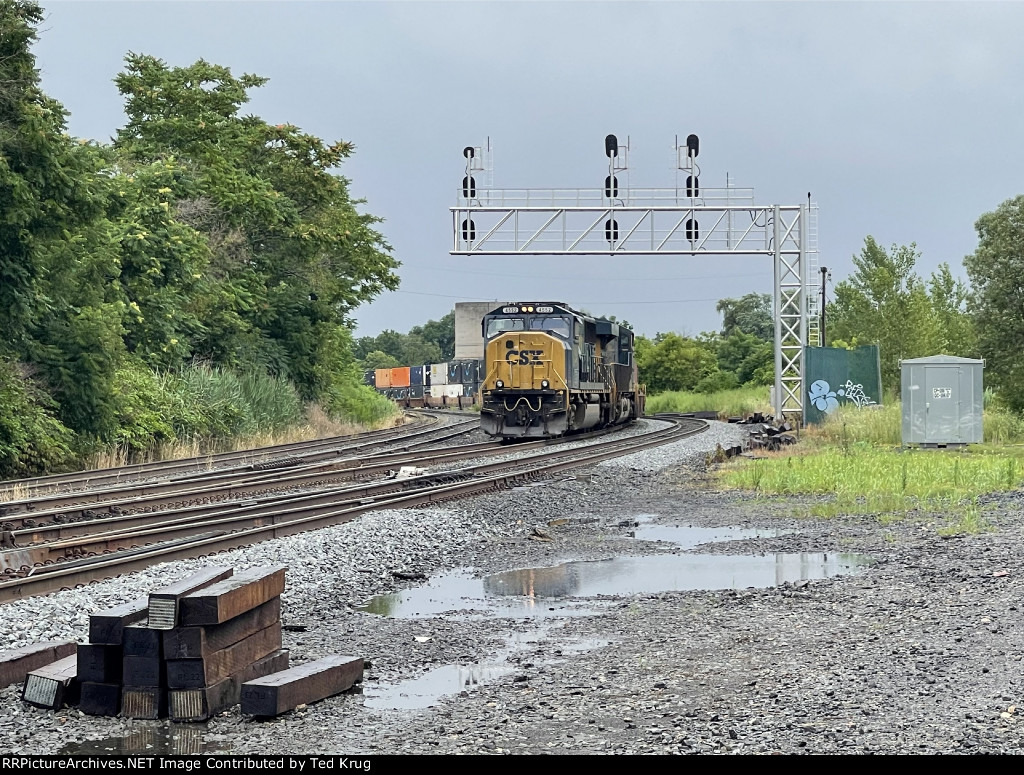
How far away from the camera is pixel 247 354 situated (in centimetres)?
3709

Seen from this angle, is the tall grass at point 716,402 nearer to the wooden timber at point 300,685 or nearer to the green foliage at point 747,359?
the green foliage at point 747,359

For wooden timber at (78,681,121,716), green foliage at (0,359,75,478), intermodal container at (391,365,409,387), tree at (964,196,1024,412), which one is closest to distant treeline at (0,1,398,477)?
green foliage at (0,359,75,478)

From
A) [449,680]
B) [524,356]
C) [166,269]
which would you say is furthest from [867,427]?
[449,680]

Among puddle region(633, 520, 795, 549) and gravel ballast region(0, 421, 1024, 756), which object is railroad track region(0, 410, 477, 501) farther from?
puddle region(633, 520, 795, 549)

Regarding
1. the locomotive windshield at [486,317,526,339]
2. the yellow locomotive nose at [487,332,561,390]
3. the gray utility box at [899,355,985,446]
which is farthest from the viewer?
the locomotive windshield at [486,317,526,339]

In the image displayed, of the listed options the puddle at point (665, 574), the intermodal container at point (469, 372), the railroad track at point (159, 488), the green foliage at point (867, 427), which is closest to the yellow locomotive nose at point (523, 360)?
the railroad track at point (159, 488)

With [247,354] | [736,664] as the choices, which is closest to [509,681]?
[736,664]

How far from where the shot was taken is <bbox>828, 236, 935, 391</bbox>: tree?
46438 millimetres

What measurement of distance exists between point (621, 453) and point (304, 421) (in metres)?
14.2

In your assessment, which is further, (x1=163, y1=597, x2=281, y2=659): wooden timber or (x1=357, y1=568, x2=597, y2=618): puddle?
(x1=357, y1=568, x2=597, y2=618): puddle

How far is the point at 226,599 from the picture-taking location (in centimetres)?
624

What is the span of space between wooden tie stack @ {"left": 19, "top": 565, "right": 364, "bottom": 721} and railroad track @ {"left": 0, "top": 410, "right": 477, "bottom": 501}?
9.09 m

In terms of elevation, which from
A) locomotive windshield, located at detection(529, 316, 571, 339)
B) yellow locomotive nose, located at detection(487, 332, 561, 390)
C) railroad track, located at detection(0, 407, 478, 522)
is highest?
Result: locomotive windshield, located at detection(529, 316, 571, 339)

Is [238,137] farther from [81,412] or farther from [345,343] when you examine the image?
[81,412]
